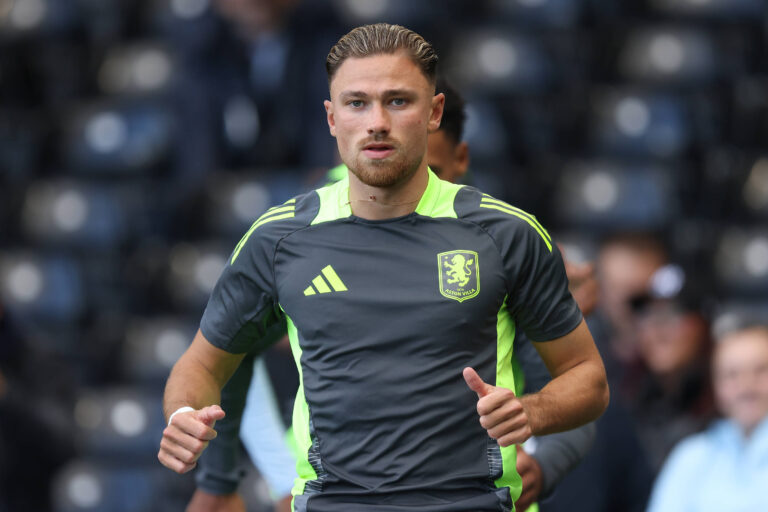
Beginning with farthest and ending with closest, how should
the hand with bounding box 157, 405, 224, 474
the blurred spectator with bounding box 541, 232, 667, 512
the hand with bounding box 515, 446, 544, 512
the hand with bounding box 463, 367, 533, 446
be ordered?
the blurred spectator with bounding box 541, 232, 667, 512, the hand with bounding box 515, 446, 544, 512, the hand with bounding box 157, 405, 224, 474, the hand with bounding box 463, 367, 533, 446

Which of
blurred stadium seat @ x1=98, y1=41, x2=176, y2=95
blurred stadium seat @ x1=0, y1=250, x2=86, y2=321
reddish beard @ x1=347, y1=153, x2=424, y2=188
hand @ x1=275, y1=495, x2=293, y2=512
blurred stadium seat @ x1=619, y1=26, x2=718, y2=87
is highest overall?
blurred stadium seat @ x1=98, y1=41, x2=176, y2=95

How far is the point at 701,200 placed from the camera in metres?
7.12

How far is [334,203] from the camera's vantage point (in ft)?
10.3

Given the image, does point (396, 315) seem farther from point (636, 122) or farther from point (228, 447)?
point (636, 122)

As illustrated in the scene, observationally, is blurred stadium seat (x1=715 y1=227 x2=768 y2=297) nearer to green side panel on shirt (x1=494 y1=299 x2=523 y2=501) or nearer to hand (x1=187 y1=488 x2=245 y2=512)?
hand (x1=187 y1=488 x2=245 y2=512)

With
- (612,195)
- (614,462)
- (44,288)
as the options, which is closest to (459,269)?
(614,462)

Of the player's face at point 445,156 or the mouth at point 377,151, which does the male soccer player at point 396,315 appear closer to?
the mouth at point 377,151

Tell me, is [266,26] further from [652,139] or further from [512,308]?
[512,308]

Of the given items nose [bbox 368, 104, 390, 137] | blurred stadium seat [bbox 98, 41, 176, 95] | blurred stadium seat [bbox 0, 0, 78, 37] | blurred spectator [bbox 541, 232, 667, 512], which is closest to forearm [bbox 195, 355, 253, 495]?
nose [bbox 368, 104, 390, 137]

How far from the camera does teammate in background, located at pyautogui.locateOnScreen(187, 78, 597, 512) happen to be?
3.54 metres

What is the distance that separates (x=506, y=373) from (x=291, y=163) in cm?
460

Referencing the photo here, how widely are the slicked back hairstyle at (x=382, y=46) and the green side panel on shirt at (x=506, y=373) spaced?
1.88 ft

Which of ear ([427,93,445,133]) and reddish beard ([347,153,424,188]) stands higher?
ear ([427,93,445,133])

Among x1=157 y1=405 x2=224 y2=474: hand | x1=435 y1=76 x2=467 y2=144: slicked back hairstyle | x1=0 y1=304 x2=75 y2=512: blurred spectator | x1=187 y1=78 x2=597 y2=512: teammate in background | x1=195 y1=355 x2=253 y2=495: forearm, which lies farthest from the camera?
x1=0 y1=304 x2=75 y2=512: blurred spectator
